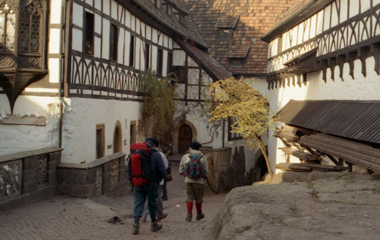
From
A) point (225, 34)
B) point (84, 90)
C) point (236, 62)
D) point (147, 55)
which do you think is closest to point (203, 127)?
point (147, 55)

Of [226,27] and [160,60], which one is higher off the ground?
[226,27]

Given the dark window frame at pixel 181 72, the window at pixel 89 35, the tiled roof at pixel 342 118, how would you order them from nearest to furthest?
1. the tiled roof at pixel 342 118
2. the window at pixel 89 35
3. the dark window frame at pixel 181 72

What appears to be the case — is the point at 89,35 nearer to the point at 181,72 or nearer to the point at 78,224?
the point at 78,224

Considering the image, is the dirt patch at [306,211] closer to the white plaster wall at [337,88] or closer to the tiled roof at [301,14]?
the white plaster wall at [337,88]

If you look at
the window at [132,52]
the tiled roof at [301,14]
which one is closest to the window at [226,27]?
the tiled roof at [301,14]

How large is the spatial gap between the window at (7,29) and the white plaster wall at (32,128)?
1.48 meters

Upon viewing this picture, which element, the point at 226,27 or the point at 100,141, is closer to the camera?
the point at 100,141

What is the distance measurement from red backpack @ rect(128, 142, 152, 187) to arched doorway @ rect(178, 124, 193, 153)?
840 inches

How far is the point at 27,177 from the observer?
11336mm

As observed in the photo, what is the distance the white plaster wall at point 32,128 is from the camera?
1579 centimetres

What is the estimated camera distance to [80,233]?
9.23 m

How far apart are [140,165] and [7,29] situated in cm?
852

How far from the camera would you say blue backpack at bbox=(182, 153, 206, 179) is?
10695mm

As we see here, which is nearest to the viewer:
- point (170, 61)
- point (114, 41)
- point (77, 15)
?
point (77, 15)
